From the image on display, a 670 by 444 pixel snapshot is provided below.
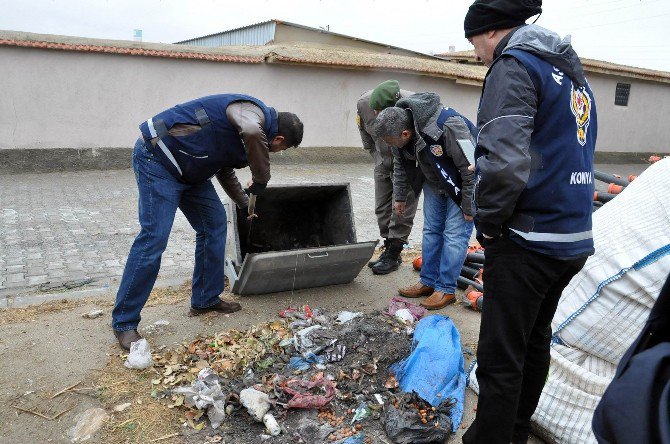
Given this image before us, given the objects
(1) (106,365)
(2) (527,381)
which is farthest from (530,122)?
(1) (106,365)

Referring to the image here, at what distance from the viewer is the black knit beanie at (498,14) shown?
7.57ft

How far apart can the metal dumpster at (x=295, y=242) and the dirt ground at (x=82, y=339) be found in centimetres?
20

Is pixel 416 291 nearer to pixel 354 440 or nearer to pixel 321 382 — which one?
pixel 321 382

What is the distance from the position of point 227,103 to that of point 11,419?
85.6 inches

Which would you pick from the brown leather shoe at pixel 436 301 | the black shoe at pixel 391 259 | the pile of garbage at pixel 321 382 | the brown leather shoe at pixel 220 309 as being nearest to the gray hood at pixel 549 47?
the pile of garbage at pixel 321 382

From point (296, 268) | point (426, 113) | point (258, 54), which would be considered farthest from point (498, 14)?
point (258, 54)

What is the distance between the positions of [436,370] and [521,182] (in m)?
1.54

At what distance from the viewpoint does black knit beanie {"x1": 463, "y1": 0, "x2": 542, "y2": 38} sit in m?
2.31

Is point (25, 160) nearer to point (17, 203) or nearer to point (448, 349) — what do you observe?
point (17, 203)

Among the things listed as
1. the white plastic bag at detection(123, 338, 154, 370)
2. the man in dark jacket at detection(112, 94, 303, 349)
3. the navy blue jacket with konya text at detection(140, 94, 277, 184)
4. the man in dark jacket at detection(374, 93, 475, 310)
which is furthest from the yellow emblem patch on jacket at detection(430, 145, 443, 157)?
the white plastic bag at detection(123, 338, 154, 370)

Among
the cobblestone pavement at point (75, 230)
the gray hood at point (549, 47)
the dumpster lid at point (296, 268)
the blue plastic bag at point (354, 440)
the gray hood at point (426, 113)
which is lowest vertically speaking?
the cobblestone pavement at point (75, 230)

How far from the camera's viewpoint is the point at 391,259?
5.49m

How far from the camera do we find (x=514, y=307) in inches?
90.0

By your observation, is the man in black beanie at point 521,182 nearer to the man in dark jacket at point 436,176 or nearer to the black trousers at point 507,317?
the black trousers at point 507,317
